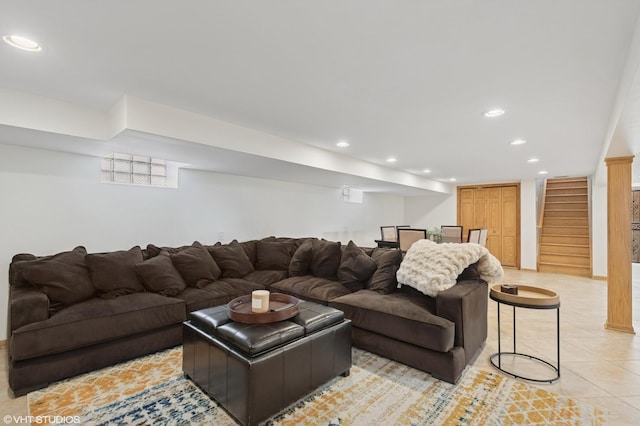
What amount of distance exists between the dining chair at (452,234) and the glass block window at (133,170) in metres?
5.24

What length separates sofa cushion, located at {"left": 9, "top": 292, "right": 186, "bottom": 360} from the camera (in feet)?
6.85

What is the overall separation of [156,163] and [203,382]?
3024 millimetres

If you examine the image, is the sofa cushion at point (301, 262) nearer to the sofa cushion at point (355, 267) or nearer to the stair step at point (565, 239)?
the sofa cushion at point (355, 267)

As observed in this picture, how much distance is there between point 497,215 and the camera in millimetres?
7812

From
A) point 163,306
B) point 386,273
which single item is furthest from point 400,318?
point 163,306

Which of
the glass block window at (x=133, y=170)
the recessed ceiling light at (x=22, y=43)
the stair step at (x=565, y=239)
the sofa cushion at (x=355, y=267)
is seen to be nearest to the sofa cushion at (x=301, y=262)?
the sofa cushion at (x=355, y=267)

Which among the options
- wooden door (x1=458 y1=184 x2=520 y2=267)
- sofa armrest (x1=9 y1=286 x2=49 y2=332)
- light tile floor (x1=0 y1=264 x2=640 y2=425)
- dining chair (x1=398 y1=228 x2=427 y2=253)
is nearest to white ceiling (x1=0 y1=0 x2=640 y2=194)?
sofa armrest (x1=9 y1=286 x2=49 y2=332)

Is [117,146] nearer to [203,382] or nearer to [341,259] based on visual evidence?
[203,382]

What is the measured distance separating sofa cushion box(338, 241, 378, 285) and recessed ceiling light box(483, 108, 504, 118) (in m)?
1.83

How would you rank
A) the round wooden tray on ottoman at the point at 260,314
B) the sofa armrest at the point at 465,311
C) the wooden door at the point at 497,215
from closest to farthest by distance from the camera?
the round wooden tray on ottoman at the point at 260,314, the sofa armrest at the point at 465,311, the wooden door at the point at 497,215

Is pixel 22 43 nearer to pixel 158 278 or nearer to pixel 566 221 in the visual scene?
pixel 158 278

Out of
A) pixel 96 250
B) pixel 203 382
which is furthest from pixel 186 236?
pixel 203 382

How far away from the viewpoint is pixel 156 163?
4.05 m

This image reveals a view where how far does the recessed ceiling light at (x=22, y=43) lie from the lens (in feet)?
5.53
